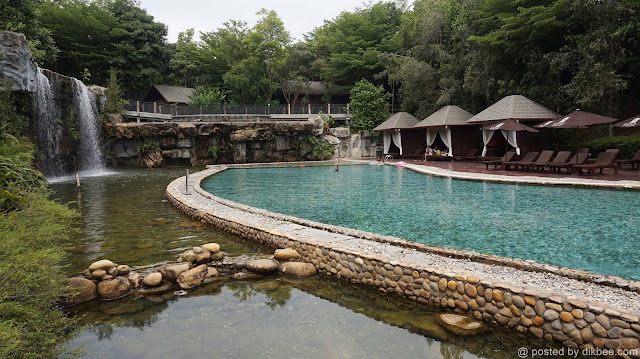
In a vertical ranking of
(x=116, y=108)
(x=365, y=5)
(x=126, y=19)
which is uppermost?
(x=365, y=5)

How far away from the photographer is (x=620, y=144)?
15.0 metres

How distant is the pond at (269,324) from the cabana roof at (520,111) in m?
15.7

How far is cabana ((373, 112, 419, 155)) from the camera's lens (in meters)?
24.1

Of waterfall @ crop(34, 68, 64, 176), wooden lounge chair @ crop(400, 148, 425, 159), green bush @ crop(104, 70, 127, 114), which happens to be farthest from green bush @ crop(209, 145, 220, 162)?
wooden lounge chair @ crop(400, 148, 425, 159)

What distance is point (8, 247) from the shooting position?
290 cm

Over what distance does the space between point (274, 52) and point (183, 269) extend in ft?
97.4

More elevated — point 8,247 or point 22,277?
point 8,247

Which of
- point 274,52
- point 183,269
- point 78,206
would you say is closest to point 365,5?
point 274,52

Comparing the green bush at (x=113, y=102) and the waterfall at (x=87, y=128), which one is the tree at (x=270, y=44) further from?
the waterfall at (x=87, y=128)

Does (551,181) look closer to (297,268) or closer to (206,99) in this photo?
(297,268)

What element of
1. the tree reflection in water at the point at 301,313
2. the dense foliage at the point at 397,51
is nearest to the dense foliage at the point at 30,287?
the tree reflection in water at the point at 301,313

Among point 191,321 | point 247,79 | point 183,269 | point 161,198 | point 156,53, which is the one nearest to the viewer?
point 191,321

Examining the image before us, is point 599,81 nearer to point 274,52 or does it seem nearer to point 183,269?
→ point 183,269

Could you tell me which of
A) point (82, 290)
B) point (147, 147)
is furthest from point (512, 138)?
point (147, 147)
